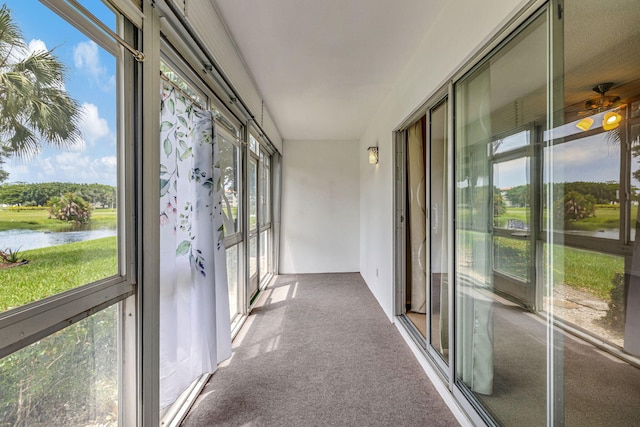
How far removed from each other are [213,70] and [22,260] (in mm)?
1593

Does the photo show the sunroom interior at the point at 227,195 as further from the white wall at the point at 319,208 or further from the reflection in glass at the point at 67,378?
the white wall at the point at 319,208

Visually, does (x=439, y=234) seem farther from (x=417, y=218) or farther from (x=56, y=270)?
(x=56, y=270)

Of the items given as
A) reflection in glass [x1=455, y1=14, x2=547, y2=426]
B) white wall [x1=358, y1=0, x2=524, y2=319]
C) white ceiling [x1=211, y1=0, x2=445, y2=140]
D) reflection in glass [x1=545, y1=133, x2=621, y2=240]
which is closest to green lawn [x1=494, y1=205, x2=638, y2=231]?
reflection in glass [x1=545, y1=133, x2=621, y2=240]

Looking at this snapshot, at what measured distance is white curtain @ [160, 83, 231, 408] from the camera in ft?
4.62

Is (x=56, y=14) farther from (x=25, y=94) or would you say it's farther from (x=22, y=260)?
(x=22, y=260)

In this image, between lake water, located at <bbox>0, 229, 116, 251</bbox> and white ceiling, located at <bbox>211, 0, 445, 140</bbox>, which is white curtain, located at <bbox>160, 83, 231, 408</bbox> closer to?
lake water, located at <bbox>0, 229, 116, 251</bbox>

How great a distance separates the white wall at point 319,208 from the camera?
5090mm

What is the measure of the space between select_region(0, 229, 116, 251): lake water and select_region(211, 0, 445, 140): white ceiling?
5.29ft

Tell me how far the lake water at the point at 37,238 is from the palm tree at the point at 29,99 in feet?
0.74

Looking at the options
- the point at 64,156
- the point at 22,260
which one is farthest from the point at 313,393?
the point at 64,156

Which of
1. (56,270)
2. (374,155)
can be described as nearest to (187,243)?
(56,270)

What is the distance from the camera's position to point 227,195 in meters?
2.45

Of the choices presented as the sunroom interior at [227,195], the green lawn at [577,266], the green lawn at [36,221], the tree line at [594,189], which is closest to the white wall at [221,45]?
the sunroom interior at [227,195]

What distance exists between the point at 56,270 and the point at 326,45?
2.20 meters
